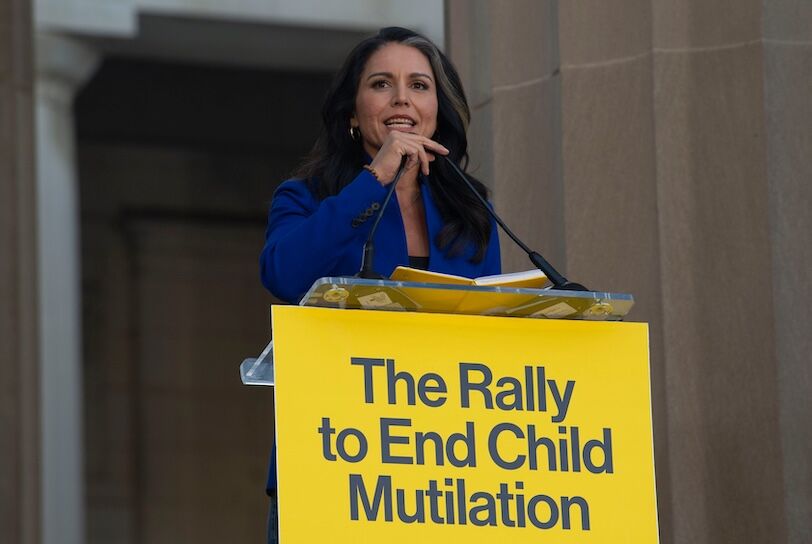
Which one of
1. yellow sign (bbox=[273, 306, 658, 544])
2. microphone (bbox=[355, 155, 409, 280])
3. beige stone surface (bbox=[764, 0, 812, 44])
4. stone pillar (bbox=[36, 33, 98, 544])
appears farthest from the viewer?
stone pillar (bbox=[36, 33, 98, 544])

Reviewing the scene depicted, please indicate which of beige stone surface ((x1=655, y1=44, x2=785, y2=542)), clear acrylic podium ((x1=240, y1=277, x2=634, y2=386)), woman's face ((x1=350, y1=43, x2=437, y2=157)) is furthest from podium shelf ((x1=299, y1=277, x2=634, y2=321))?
beige stone surface ((x1=655, y1=44, x2=785, y2=542))

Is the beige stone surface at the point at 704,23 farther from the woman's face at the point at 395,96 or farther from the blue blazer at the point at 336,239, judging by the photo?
the blue blazer at the point at 336,239

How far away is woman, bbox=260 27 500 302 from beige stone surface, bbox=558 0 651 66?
1.09 meters

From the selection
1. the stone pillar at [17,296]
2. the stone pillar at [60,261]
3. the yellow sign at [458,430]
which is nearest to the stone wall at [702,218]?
the yellow sign at [458,430]

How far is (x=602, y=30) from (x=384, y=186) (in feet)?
5.73

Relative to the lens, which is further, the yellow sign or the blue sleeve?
the blue sleeve

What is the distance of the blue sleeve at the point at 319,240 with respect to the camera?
3.58 meters

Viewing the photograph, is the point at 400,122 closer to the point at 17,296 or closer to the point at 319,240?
the point at 319,240

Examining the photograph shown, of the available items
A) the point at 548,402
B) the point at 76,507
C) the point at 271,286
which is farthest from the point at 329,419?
the point at 76,507

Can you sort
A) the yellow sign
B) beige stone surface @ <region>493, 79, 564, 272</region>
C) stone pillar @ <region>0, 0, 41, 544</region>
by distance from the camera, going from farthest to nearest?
stone pillar @ <region>0, 0, 41, 544</region> → beige stone surface @ <region>493, 79, 564, 272</region> → the yellow sign

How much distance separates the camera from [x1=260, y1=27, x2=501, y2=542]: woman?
3617 millimetres

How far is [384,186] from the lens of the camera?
12.0 feet

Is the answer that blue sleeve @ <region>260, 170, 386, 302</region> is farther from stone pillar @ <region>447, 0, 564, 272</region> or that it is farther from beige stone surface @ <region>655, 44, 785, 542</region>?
stone pillar @ <region>447, 0, 564, 272</region>

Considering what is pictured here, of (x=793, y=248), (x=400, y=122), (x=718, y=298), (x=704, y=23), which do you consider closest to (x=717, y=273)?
(x=718, y=298)
